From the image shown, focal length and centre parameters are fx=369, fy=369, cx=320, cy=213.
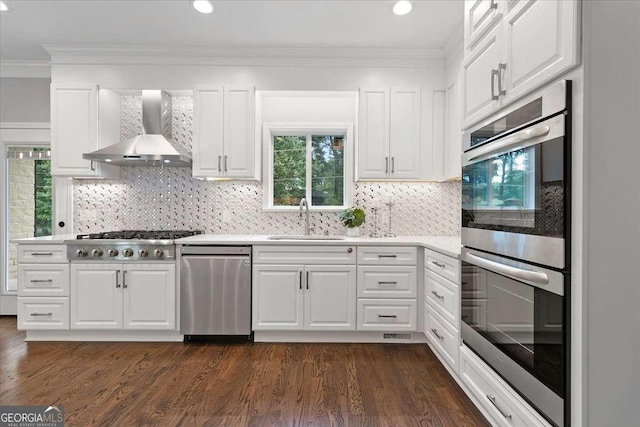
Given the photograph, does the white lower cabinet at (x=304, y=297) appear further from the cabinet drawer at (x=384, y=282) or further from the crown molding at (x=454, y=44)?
the crown molding at (x=454, y=44)

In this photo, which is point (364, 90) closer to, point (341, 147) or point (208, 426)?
point (341, 147)

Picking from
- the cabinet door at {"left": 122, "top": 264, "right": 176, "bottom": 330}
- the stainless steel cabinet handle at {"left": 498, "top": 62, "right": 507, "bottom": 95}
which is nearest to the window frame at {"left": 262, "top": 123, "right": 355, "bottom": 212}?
the cabinet door at {"left": 122, "top": 264, "right": 176, "bottom": 330}

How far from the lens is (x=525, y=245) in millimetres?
1493

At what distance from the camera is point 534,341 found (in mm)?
1468

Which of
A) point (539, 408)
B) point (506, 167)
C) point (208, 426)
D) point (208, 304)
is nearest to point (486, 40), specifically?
point (506, 167)

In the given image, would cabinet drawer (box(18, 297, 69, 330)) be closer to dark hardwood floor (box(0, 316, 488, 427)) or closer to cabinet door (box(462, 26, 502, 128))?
dark hardwood floor (box(0, 316, 488, 427))

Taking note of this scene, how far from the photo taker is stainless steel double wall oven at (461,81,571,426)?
4.28ft

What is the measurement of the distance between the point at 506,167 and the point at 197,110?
279cm

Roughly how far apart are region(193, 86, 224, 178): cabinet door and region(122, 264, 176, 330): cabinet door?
992mm

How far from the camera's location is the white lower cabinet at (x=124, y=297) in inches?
123

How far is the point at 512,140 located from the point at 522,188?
21cm

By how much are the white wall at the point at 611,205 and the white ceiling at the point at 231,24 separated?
1.81 metres

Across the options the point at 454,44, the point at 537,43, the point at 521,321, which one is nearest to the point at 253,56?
the point at 454,44

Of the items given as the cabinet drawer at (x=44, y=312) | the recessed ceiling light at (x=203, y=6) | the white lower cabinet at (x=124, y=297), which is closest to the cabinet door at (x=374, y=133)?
the recessed ceiling light at (x=203, y=6)
